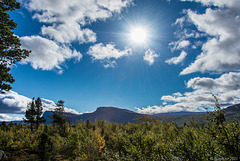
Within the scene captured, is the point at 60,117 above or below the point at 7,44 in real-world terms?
below

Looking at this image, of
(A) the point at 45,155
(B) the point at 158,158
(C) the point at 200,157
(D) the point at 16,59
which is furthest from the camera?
(A) the point at 45,155

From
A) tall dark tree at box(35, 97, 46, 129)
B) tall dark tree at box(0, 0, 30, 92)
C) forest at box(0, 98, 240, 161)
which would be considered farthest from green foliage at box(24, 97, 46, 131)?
tall dark tree at box(0, 0, 30, 92)

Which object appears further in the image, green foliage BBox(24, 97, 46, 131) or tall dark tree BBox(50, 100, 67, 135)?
green foliage BBox(24, 97, 46, 131)

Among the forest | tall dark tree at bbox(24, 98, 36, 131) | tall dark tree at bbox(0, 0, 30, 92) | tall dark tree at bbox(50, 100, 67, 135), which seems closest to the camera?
the forest

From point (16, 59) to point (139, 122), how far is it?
4095cm

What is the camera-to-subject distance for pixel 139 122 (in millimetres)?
45125

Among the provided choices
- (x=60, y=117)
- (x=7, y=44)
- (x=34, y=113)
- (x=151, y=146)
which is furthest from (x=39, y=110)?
(x=151, y=146)

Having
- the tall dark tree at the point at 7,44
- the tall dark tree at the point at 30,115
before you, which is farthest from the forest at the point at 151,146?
the tall dark tree at the point at 30,115

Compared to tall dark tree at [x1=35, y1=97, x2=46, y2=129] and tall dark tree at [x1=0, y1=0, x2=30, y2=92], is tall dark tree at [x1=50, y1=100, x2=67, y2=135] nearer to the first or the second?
tall dark tree at [x1=35, y1=97, x2=46, y2=129]

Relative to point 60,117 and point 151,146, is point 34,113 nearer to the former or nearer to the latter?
point 60,117

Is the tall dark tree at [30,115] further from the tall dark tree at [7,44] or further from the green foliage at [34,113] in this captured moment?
the tall dark tree at [7,44]

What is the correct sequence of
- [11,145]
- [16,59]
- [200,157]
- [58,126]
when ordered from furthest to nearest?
[58,126]
[11,145]
[16,59]
[200,157]

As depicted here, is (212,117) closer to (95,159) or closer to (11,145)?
(95,159)

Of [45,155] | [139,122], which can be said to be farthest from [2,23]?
[139,122]
